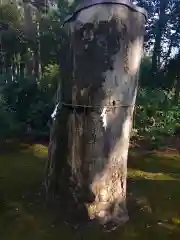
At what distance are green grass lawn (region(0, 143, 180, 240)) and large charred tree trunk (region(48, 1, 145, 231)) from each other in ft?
0.75

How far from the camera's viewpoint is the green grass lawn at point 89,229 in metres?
2.85

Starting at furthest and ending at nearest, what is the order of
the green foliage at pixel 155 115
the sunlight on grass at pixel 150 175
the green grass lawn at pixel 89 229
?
the green foliage at pixel 155 115 < the sunlight on grass at pixel 150 175 < the green grass lawn at pixel 89 229

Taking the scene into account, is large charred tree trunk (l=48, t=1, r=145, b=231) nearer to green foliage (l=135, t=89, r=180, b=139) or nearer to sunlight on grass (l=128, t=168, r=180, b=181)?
sunlight on grass (l=128, t=168, r=180, b=181)

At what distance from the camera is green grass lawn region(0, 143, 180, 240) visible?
9.34ft

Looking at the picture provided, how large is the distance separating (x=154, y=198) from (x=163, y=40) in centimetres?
991

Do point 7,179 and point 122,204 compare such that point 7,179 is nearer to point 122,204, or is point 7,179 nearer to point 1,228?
point 1,228

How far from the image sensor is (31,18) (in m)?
14.3

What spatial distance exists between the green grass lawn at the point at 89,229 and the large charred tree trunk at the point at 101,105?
23 cm

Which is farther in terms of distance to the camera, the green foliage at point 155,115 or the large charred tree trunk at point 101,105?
the green foliage at point 155,115

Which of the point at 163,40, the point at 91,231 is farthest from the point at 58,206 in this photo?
the point at 163,40

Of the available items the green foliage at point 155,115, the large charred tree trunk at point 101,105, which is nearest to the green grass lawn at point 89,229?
the large charred tree trunk at point 101,105

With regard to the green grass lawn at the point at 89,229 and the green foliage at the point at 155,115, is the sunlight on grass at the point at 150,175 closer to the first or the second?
the green grass lawn at the point at 89,229

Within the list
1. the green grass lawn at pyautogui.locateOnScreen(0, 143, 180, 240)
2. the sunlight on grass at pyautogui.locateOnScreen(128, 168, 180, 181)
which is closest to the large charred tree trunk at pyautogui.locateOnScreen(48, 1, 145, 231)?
the green grass lawn at pyautogui.locateOnScreen(0, 143, 180, 240)

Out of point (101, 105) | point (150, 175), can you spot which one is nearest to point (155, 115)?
point (150, 175)
